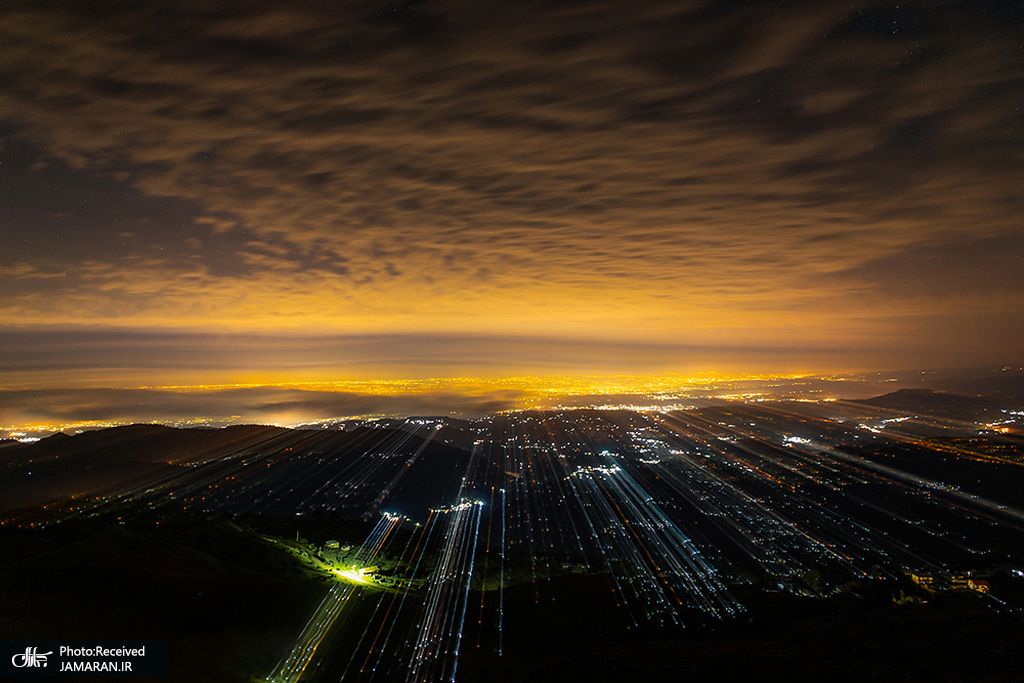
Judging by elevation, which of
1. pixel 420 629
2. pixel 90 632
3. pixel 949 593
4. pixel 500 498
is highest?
pixel 90 632

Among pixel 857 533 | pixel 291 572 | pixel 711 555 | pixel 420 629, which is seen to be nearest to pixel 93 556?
pixel 291 572

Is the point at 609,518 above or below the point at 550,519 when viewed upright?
above

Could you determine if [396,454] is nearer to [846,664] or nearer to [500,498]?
[500,498]

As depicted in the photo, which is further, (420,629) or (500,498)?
(500,498)

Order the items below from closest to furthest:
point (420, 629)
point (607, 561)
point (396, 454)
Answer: point (420, 629)
point (607, 561)
point (396, 454)

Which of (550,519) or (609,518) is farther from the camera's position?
(550,519)

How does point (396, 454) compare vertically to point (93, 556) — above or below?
below

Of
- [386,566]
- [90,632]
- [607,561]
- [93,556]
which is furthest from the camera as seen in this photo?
[607,561]

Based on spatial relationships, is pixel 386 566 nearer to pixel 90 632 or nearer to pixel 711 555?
pixel 90 632

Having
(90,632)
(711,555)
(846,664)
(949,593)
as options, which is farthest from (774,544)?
(90,632)
